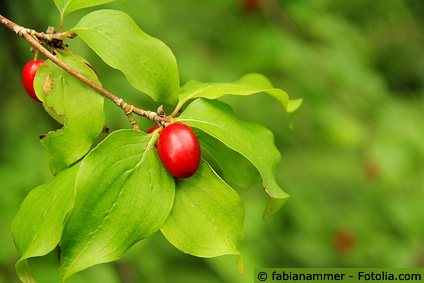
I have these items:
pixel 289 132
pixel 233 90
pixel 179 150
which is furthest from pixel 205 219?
pixel 289 132

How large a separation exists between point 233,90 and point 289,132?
2.15 metres

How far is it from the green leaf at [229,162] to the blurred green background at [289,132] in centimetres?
92

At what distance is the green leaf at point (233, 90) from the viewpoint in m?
1.18

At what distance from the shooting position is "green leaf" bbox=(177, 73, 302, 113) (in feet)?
3.88

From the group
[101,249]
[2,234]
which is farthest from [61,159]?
[2,234]

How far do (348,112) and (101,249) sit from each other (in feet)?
8.97

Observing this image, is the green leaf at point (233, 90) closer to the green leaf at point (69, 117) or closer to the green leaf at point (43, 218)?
the green leaf at point (69, 117)

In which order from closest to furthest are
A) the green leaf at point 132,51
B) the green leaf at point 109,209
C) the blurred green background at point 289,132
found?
1. the green leaf at point 109,209
2. the green leaf at point 132,51
3. the blurred green background at point 289,132

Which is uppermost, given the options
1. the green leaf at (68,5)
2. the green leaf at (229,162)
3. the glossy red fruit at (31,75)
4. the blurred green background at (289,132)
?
the green leaf at (68,5)

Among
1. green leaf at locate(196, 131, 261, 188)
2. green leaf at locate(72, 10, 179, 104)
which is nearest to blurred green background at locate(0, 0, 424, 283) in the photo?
green leaf at locate(196, 131, 261, 188)

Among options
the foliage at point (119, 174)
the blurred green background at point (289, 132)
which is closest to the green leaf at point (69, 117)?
the foliage at point (119, 174)

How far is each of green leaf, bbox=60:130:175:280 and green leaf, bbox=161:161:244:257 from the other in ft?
0.10

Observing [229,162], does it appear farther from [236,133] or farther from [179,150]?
[179,150]

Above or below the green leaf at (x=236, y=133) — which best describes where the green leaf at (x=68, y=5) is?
above
